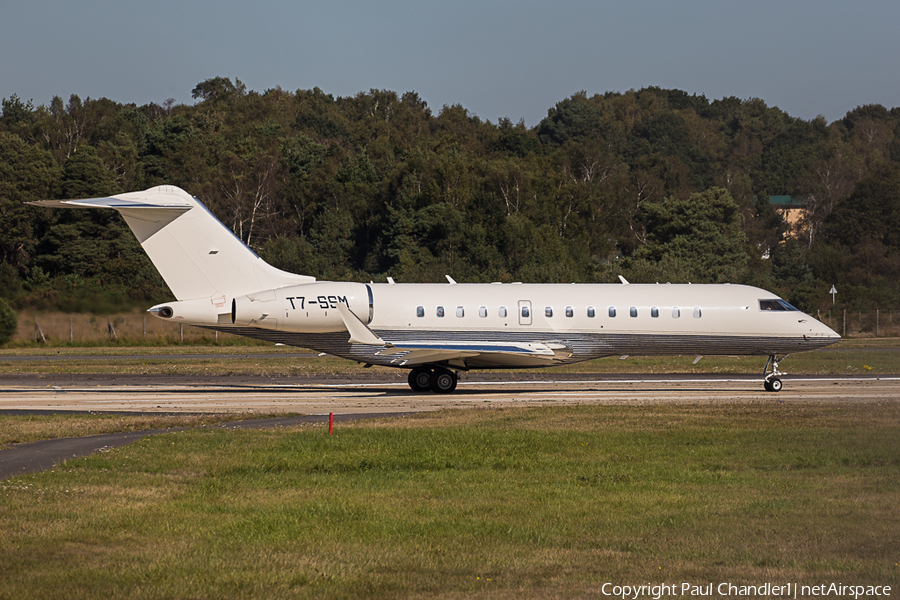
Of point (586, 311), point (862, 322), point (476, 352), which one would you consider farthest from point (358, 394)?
point (862, 322)

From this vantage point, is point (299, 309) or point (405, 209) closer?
point (299, 309)

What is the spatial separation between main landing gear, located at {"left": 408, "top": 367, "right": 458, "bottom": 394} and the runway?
289mm

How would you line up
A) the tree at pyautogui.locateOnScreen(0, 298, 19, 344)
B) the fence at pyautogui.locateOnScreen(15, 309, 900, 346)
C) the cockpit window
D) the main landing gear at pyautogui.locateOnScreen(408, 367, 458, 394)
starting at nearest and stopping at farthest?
the main landing gear at pyautogui.locateOnScreen(408, 367, 458, 394) < the cockpit window < the fence at pyautogui.locateOnScreen(15, 309, 900, 346) < the tree at pyautogui.locateOnScreen(0, 298, 19, 344)

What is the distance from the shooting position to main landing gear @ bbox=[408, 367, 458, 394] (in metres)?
29.1

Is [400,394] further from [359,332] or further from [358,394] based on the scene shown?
[359,332]

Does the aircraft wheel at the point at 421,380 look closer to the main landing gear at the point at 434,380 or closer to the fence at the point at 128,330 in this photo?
the main landing gear at the point at 434,380

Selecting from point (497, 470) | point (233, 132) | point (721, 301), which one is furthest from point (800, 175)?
point (497, 470)

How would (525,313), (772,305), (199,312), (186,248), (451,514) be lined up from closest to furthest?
(451,514), (199,312), (186,248), (525,313), (772,305)

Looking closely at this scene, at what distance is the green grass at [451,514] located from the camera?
8.58 meters

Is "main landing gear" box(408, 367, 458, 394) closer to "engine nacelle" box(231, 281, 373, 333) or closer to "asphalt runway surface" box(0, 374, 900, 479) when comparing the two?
"asphalt runway surface" box(0, 374, 900, 479)

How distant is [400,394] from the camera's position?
94.3 ft

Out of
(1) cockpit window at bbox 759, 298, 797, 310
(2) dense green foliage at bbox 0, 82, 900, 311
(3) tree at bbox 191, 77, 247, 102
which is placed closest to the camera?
(1) cockpit window at bbox 759, 298, 797, 310

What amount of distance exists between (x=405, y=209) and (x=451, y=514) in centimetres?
6714

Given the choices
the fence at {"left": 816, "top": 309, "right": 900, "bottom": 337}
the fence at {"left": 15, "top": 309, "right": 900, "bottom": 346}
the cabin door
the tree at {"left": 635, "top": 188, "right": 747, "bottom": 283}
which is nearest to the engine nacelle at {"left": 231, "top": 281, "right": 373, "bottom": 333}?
the cabin door
